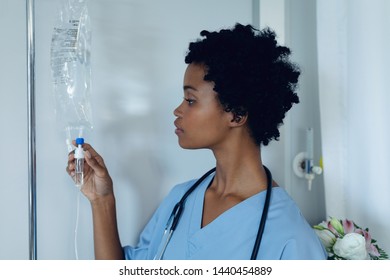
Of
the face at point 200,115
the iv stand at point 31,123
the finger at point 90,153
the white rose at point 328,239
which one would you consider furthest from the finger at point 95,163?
the white rose at point 328,239

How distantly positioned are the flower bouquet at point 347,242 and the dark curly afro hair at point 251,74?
1.08 feet

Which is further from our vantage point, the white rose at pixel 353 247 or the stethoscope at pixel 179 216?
the white rose at pixel 353 247

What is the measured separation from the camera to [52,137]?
1092 millimetres

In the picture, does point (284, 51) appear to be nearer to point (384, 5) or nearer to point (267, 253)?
point (384, 5)

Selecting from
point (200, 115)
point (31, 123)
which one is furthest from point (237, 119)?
point (31, 123)

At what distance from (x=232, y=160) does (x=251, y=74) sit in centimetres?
23

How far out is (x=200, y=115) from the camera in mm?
920

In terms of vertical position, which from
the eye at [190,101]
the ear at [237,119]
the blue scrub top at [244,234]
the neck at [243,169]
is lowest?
the blue scrub top at [244,234]

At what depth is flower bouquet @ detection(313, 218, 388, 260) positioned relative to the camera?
94 cm

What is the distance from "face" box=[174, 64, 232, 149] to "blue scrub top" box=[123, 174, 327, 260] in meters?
0.18

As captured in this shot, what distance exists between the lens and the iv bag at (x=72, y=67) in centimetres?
89

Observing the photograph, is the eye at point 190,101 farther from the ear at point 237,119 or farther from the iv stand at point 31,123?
the iv stand at point 31,123

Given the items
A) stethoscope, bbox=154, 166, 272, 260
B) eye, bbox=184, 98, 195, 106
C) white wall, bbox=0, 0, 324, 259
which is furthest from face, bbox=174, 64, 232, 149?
white wall, bbox=0, 0, 324, 259

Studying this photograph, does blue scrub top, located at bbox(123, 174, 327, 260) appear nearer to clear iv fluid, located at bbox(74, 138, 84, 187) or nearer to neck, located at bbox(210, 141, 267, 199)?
neck, located at bbox(210, 141, 267, 199)
